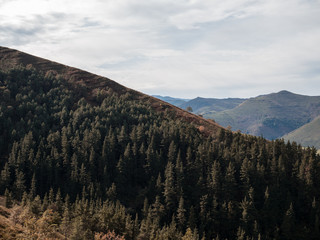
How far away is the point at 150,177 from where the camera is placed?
124750 millimetres

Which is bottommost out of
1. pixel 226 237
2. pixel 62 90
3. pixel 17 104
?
pixel 226 237

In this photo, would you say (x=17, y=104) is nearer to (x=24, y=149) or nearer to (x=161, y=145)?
(x=24, y=149)

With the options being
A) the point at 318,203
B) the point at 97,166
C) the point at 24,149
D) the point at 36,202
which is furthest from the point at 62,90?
the point at 318,203

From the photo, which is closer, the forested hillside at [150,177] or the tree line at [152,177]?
the forested hillside at [150,177]

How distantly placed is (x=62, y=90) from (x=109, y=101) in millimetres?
39506

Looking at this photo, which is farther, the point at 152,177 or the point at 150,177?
the point at 150,177

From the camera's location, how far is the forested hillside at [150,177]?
9396 cm

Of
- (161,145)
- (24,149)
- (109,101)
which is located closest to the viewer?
(24,149)

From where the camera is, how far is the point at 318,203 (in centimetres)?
10431

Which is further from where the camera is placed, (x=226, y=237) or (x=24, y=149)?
(x=24, y=149)

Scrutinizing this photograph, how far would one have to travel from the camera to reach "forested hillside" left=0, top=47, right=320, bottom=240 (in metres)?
94.0

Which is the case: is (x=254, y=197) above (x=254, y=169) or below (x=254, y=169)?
below

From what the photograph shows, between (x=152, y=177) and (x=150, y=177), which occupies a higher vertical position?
(x=152, y=177)

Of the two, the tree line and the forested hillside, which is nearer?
the forested hillside
